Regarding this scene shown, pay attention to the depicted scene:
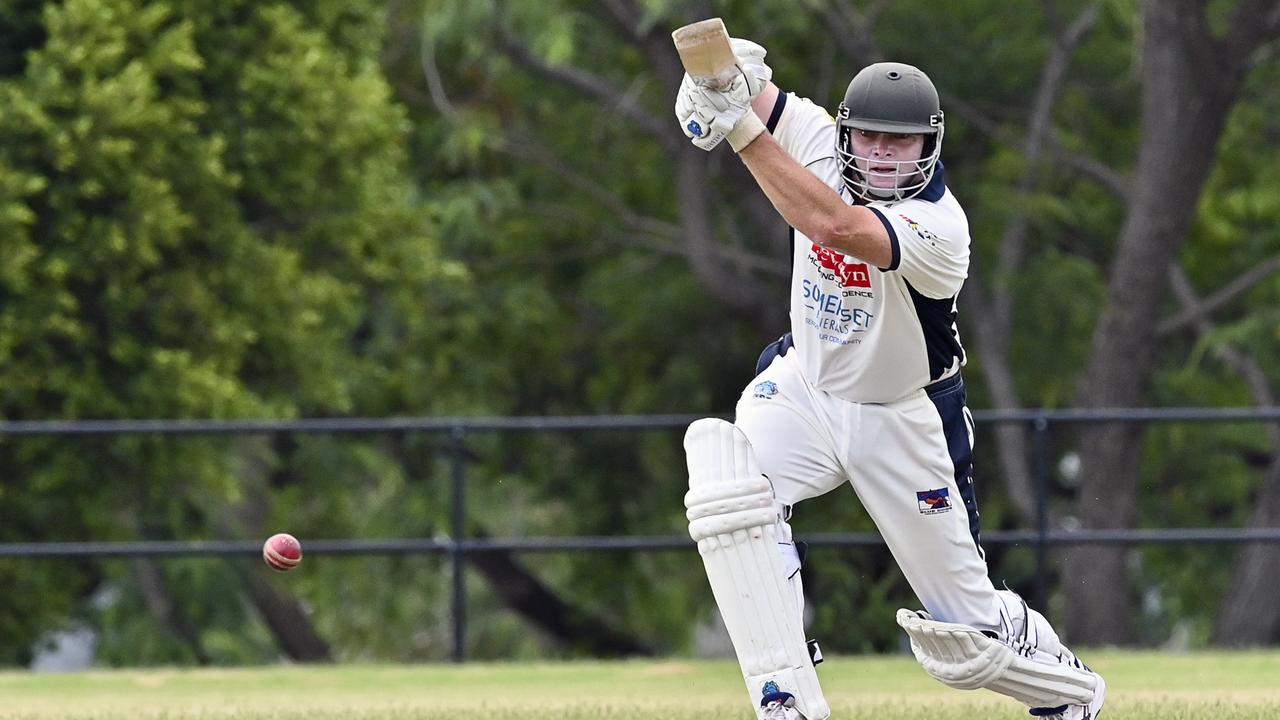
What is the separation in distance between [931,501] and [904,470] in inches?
4.2

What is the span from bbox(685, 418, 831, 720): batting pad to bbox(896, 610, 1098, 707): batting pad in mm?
342

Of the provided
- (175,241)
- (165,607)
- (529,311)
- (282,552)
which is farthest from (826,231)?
A: (529,311)

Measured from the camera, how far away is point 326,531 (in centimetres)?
2020

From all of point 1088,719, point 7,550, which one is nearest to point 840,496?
point 7,550

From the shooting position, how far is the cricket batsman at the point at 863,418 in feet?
17.0

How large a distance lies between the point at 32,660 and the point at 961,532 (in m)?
11.3

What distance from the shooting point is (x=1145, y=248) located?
52.8 ft

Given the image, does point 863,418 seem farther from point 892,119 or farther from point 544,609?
point 544,609

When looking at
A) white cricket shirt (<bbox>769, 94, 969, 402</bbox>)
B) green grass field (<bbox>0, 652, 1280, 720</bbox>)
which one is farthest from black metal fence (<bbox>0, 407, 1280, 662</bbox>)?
white cricket shirt (<bbox>769, 94, 969, 402</bbox>)

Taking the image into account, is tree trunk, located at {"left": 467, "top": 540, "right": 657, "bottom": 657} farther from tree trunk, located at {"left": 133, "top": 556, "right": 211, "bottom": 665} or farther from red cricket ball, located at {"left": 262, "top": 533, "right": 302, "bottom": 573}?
red cricket ball, located at {"left": 262, "top": 533, "right": 302, "bottom": 573}

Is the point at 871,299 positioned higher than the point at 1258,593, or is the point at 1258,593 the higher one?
the point at 871,299

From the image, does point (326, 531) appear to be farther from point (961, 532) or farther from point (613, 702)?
point (961, 532)

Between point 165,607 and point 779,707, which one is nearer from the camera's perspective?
point 779,707

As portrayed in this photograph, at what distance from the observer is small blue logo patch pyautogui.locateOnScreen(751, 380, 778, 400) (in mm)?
5594
